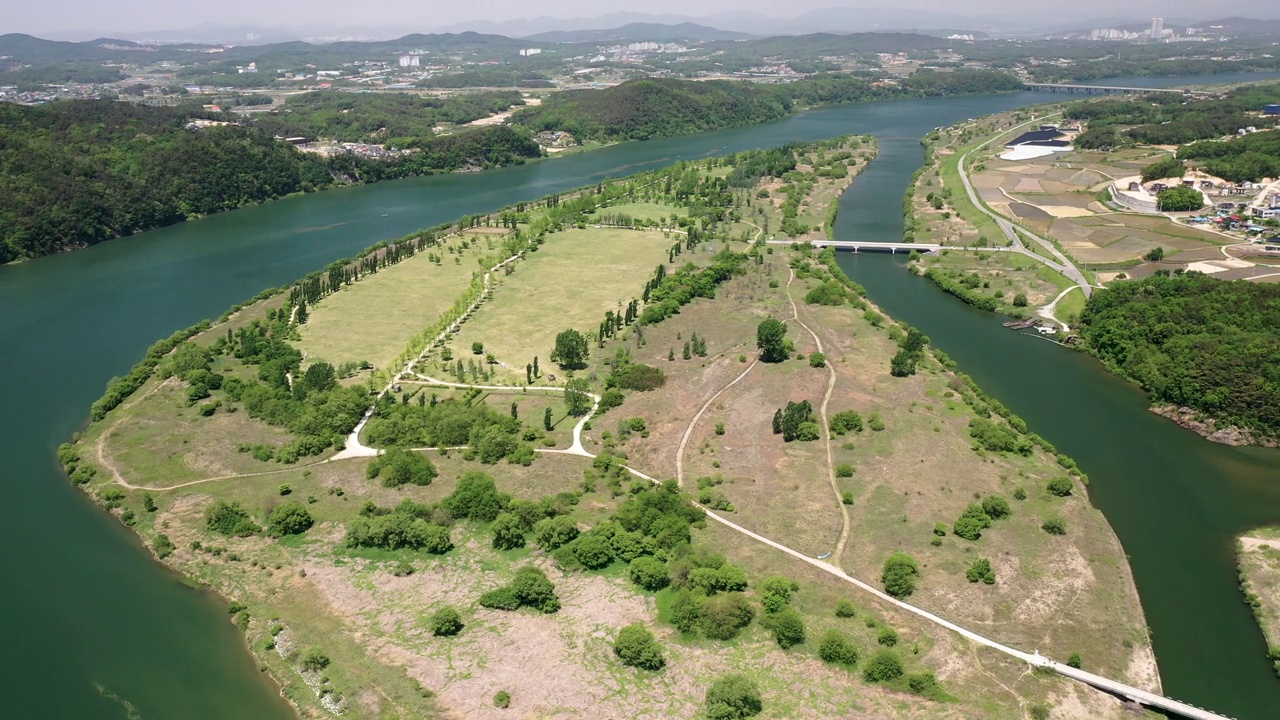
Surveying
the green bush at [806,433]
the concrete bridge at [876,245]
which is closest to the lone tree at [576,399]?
the green bush at [806,433]

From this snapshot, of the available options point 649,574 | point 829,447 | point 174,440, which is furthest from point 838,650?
point 174,440

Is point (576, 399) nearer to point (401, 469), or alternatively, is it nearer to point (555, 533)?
point (401, 469)

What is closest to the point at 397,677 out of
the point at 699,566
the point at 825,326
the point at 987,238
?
the point at 699,566

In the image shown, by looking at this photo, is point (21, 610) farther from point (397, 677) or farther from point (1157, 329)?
point (1157, 329)

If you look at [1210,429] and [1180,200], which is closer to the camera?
[1210,429]

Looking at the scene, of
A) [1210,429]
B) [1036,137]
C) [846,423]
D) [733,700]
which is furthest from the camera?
[1036,137]

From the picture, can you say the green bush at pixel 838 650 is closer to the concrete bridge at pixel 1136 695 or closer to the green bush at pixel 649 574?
the concrete bridge at pixel 1136 695

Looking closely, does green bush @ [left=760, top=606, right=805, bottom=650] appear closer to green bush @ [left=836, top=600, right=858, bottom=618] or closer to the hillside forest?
green bush @ [left=836, top=600, right=858, bottom=618]
